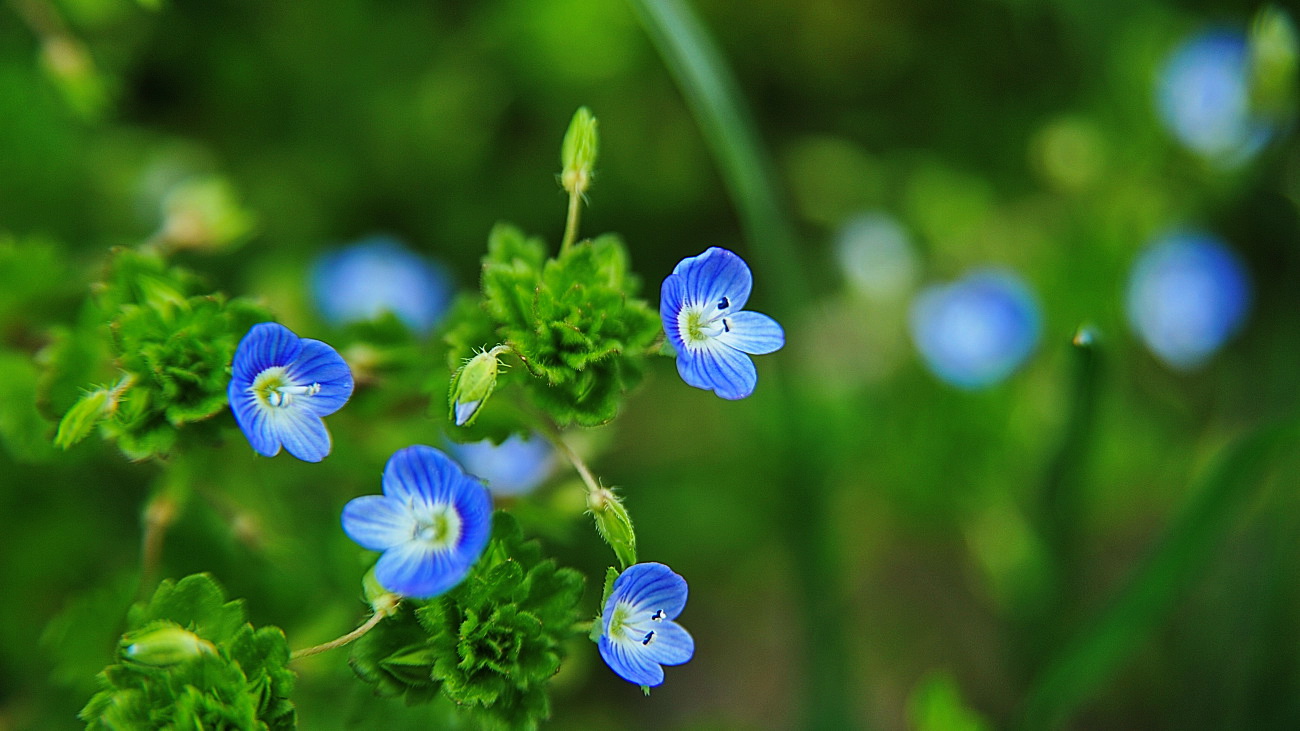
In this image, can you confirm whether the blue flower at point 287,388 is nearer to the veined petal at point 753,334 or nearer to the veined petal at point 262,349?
the veined petal at point 262,349

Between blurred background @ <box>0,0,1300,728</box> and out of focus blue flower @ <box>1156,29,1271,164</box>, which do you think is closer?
blurred background @ <box>0,0,1300,728</box>

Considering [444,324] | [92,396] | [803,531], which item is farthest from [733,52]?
[92,396]

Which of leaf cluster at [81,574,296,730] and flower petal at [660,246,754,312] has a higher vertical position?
flower petal at [660,246,754,312]

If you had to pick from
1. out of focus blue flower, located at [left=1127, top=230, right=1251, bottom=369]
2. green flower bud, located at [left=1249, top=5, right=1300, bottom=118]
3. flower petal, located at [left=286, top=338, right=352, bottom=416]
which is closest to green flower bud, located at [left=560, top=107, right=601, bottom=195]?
flower petal, located at [left=286, top=338, right=352, bottom=416]

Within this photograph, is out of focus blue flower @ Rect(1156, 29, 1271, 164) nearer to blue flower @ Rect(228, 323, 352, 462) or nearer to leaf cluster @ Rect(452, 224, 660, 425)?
leaf cluster @ Rect(452, 224, 660, 425)

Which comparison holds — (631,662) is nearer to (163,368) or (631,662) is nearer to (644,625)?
(644,625)

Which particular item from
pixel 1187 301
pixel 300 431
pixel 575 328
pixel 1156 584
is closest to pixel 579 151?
pixel 575 328

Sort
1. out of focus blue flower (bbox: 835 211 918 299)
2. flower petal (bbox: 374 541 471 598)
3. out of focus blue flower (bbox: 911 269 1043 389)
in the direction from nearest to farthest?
flower petal (bbox: 374 541 471 598) < out of focus blue flower (bbox: 911 269 1043 389) < out of focus blue flower (bbox: 835 211 918 299)
